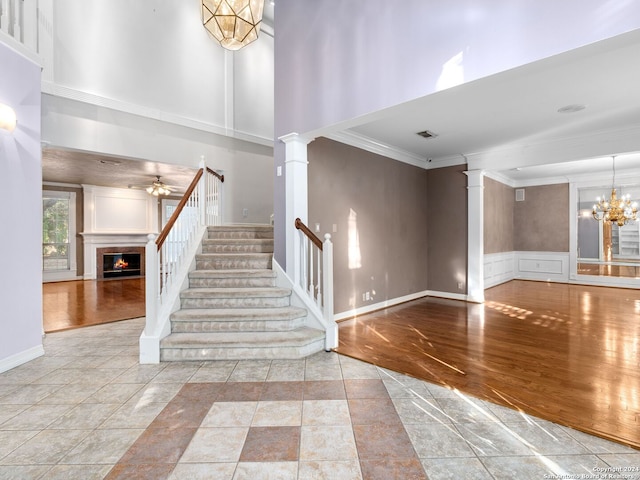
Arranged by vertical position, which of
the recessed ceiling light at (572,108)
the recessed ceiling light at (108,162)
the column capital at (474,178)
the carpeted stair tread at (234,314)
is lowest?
the carpeted stair tread at (234,314)

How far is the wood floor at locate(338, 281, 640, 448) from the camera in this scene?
7.67 feet

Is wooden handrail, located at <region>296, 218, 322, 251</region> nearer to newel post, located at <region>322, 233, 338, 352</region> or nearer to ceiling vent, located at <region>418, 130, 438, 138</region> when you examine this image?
newel post, located at <region>322, 233, 338, 352</region>

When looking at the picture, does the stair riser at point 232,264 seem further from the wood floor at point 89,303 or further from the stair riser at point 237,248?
the wood floor at point 89,303

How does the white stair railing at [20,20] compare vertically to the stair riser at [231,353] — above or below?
above

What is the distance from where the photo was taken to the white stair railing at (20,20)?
3242 mm

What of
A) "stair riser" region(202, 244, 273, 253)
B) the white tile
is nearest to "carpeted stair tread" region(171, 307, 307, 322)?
"stair riser" region(202, 244, 273, 253)

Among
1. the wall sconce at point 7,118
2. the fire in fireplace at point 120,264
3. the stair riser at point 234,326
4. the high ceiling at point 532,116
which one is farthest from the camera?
the fire in fireplace at point 120,264

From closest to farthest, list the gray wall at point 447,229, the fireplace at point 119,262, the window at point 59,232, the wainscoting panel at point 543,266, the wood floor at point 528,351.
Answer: the wood floor at point 528,351
the gray wall at point 447,229
the wainscoting panel at point 543,266
the window at point 59,232
the fireplace at point 119,262

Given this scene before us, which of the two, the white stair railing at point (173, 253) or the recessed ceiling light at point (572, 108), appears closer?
the white stair railing at point (173, 253)

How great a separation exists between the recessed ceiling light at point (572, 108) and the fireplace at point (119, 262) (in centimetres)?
1037

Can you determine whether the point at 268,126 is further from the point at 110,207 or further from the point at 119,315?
the point at 110,207

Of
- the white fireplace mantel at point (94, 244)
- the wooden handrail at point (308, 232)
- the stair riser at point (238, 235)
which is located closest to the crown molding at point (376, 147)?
the wooden handrail at point (308, 232)

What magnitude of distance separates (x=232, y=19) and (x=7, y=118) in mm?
2279

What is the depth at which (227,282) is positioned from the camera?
407cm
